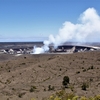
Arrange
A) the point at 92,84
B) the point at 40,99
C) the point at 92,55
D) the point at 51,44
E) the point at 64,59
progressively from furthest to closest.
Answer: the point at 51,44 < the point at 92,55 < the point at 64,59 < the point at 92,84 < the point at 40,99

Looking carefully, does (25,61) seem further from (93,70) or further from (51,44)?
(51,44)

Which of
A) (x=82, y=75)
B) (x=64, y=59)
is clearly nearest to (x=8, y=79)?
(x=82, y=75)

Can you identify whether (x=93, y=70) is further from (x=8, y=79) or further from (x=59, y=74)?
(x=8, y=79)

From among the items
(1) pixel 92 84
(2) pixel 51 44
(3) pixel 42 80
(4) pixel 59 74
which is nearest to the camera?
(1) pixel 92 84

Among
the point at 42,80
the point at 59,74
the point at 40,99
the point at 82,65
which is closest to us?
the point at 40,99

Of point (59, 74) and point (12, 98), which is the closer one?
point (12, 98)

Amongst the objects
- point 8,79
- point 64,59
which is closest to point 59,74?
point 8,79
